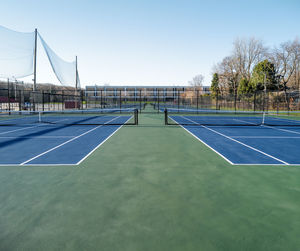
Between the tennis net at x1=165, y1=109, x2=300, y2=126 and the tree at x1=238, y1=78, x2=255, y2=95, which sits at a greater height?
the tree at x1=238, y1=78, x2=255, y2=95

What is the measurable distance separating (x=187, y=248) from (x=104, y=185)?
2.46 metres

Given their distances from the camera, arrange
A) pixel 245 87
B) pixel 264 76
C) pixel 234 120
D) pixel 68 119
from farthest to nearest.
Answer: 1. pixel 245 87
2. pixel 264 76
3. pixel 68 119
4. pixel 234 120

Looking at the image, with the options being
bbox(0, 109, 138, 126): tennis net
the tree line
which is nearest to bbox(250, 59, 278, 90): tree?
the tree line

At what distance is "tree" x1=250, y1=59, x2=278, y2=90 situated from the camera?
39312mm

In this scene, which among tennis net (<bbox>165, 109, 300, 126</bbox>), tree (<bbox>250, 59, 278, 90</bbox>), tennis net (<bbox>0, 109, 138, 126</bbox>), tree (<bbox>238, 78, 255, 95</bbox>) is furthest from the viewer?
tree (<bbox>238, 78, 255, 95</bbox>)

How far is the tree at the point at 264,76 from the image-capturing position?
39312 mm

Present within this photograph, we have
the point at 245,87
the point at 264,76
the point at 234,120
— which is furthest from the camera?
the point at 245,87

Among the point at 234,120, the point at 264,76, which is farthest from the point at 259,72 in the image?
the point at 234,120

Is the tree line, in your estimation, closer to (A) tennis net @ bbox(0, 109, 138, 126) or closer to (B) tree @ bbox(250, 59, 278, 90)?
(B) tree @ bbox(250, 59, 278, 90)

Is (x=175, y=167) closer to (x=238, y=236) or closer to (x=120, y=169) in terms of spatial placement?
(x=120, y=169)

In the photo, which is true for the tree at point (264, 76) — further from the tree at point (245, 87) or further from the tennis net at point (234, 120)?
the tennis net at point (234, 120)

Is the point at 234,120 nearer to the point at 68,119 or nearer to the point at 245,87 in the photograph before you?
the point at 68,119

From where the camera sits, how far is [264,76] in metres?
Result: 39.4

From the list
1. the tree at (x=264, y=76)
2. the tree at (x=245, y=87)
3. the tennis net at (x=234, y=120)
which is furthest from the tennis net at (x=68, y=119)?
the tree at (x=245, y=87)
